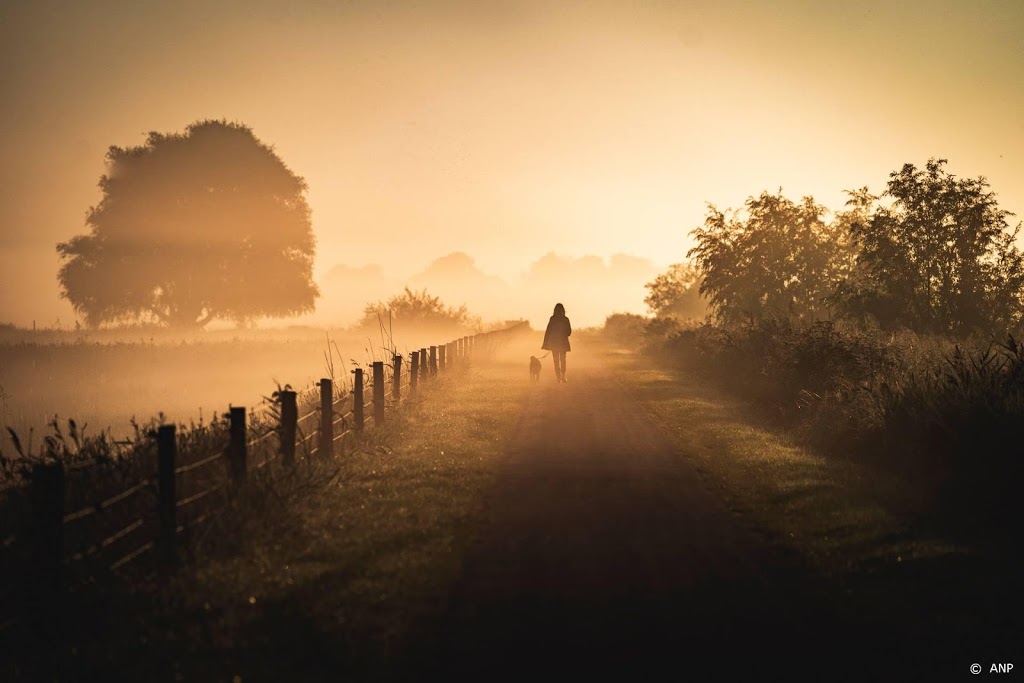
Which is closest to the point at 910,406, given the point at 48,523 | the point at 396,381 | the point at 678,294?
the point at 396,381

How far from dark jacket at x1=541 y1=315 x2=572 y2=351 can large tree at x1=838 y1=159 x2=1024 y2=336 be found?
12817 mm

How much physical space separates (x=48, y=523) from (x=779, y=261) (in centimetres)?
3462

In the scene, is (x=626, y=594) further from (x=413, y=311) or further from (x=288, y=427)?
(x=413, y=311)

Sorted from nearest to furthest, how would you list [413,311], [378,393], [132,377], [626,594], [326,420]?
[626,594] < [326,420] < [378,393] < [132,377] < [413,311]

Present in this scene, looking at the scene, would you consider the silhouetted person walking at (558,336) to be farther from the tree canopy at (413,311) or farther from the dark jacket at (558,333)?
the tree canopy at (413,311)

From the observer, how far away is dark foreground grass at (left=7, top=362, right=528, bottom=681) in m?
4.98

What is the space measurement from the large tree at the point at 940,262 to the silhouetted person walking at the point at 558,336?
12830 millimetres

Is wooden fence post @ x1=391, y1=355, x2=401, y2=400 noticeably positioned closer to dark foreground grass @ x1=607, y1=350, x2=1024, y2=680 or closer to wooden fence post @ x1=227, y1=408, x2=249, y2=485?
dark foreground grass @ x1=607, y1=350, x2=1024, y2=680

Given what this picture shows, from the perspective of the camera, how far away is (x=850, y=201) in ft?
105

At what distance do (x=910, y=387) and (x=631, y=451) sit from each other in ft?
16.1

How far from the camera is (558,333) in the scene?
23828 mm

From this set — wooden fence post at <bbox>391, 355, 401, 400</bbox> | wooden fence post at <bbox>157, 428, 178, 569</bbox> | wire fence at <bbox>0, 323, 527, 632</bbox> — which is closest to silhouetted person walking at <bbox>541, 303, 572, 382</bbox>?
wooden fence post at <bbox>391, 355, 401, 400</bbox>

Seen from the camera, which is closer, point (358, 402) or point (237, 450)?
point (237, 450)

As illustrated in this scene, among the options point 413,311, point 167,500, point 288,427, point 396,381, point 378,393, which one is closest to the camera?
point 167,500
